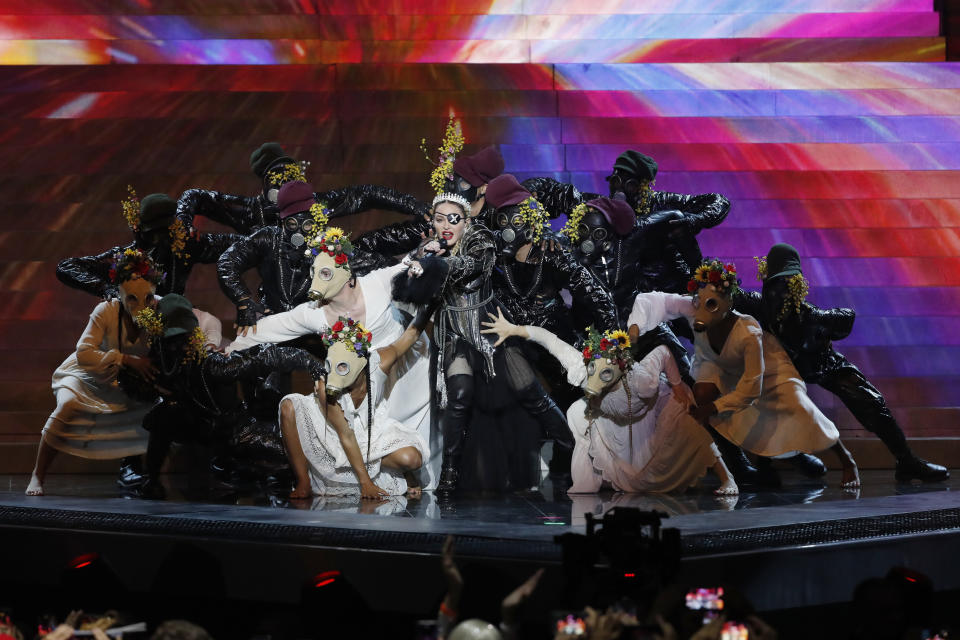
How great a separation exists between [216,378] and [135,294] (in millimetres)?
695

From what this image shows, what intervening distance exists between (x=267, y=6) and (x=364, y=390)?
20.2 ft

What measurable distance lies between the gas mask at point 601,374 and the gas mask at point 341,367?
127 centimetres

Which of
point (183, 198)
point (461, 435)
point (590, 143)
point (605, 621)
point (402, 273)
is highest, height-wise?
point (590, 143)

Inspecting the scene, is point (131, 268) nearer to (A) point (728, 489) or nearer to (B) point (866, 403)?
(A) point (728, 489)

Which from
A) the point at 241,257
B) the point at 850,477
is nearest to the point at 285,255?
the point at 241,257

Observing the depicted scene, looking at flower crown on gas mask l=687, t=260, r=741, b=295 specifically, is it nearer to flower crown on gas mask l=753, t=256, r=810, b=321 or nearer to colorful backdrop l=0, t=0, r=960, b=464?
flower crown on gas mask l=753, t=256, r=810, b=321

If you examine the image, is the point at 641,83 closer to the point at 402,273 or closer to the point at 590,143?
the point at 590,143

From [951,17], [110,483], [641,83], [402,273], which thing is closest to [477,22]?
[641,83]

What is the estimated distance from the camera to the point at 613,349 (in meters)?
7.21

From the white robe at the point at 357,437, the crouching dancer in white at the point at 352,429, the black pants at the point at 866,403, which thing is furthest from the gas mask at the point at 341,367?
the black pants at the point at 866,403

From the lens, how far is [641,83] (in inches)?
446

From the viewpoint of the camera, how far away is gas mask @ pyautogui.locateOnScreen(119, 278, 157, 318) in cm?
765

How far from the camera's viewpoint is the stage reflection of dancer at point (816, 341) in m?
7.76

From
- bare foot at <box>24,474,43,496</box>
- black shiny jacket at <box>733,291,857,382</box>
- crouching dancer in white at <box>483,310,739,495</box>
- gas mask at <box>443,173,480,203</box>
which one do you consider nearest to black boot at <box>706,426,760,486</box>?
crouching dancer in white at <box>483,310,739,495</box>
